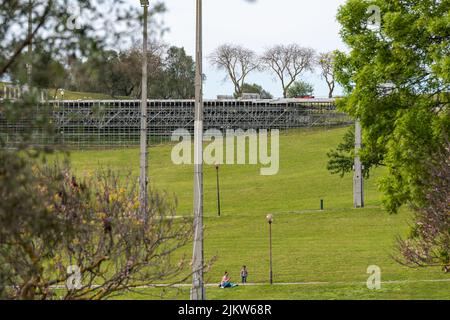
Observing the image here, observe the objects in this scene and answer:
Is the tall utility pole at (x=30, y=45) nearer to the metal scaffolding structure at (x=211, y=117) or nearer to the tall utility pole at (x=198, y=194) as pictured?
the tall utility pole at (x=198, y=194)

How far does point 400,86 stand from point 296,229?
21238mm

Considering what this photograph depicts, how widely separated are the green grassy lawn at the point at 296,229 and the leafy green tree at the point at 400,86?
13.1 ft

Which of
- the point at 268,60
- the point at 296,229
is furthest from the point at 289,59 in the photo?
the point at 296,229

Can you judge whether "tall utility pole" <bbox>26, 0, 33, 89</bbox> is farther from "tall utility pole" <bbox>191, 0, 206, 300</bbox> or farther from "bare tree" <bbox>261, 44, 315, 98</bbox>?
"bare tree" <bbox>261, 44, 315, 98</bbox>

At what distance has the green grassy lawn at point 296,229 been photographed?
103 feet

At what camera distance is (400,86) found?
29.6 meters

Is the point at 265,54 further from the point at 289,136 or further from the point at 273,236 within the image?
the point at 273,236

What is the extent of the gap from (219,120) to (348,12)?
255ft

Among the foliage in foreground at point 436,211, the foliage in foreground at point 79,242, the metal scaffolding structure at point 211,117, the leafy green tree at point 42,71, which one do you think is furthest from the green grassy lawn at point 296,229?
the metal scaffolding structure at point 211,117

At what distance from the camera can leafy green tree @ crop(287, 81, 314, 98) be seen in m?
138

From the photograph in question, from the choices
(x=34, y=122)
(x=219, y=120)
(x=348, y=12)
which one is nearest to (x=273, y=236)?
(x=348, y=12)

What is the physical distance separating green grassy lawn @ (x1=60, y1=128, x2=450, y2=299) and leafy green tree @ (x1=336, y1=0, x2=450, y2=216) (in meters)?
3.99

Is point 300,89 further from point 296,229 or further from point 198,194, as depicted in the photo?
point 198,194
